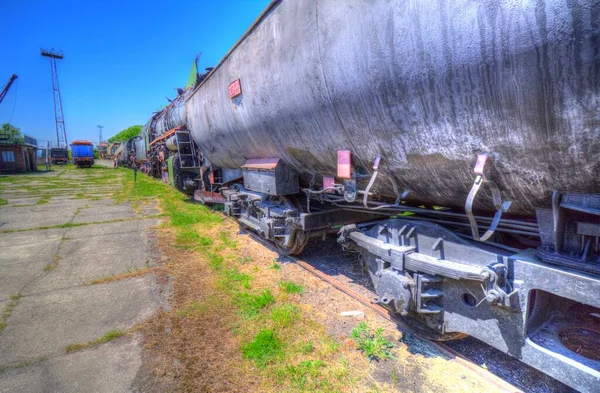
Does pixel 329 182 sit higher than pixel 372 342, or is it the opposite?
pixel 329 182

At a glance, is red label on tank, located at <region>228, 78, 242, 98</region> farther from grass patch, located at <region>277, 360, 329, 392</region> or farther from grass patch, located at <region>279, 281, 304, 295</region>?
grass patch, located at <region>277, 360, 329, 392</region>

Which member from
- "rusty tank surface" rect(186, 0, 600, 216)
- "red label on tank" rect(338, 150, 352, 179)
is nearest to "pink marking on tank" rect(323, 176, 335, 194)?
"rusty tank surface" rect(186, 0, 600, 216)

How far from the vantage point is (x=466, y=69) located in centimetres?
148

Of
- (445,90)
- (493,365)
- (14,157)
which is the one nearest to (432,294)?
(493,365)

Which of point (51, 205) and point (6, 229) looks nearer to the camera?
point (6, 229)

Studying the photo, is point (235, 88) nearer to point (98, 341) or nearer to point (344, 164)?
point (344, 164)

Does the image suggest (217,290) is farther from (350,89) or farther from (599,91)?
(599,91)

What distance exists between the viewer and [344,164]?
2549 millimetres

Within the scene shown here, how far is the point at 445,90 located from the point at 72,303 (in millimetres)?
4319

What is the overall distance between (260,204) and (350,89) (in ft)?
9.46

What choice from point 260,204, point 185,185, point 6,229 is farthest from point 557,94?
point 6,229

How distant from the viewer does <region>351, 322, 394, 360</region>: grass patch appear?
2.38 m

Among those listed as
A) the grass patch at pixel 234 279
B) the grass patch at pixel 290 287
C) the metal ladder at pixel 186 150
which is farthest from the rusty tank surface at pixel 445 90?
the metal ladder at pixel 186 150

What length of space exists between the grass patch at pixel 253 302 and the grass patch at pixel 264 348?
1.44 feet
